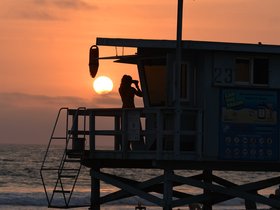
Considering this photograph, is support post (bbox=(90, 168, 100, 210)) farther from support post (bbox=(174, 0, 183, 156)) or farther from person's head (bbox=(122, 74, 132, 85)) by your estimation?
support post (bbox=(174, 0, 183, 156))

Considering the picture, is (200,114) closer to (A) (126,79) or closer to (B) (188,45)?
(B) (188,45)

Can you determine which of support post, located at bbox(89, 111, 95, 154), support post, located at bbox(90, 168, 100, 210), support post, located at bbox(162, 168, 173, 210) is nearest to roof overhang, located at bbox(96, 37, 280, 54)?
support post, located at bbox(89, 111, 95, 154)

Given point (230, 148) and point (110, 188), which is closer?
point (230, 148)

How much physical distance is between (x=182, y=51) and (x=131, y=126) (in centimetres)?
252

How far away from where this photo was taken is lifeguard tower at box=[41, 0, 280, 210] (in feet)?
84.3

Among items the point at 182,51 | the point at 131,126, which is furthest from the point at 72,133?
the point at 182,51

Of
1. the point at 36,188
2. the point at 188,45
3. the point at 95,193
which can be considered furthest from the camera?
the point at 36,188

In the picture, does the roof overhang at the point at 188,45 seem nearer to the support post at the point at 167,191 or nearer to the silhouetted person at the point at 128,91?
the silhouetted person at the point at 128,91

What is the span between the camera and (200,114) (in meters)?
25.5

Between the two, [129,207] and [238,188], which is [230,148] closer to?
[238,188]

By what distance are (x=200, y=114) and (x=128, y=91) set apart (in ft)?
10.8

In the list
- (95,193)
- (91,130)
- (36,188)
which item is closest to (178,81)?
(91,130)

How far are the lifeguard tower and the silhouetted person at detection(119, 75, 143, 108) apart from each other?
75 cm

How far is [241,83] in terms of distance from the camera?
2638 cm
